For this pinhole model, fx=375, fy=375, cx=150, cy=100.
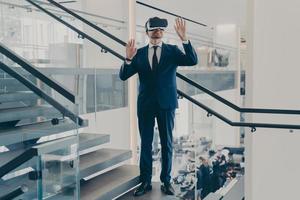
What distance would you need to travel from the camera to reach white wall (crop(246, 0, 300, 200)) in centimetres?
444

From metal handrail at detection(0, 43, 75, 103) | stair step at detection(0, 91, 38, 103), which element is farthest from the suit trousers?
stair step at detection(0, 91, 38, 103)

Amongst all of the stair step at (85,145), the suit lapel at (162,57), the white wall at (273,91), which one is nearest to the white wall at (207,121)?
the white wall at (273,91)

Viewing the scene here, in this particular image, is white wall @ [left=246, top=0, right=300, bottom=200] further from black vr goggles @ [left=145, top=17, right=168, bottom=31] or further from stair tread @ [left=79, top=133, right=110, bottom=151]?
black vr goggles @ [left=145, top=17, right=168, bottom=31]

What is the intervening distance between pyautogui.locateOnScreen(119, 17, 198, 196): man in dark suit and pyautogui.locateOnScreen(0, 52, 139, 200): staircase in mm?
377

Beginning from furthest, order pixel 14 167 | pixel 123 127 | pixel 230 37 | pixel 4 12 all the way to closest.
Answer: pixel 230 37 → pixel 123 127 → pixel 4 12 → pixel 14 167

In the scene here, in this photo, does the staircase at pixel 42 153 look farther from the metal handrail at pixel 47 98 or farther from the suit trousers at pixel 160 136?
the suit trousers at pixel 160 136

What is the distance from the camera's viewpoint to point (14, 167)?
6.21ft

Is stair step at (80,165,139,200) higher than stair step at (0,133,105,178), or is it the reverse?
stair step at (0,133,105,178)

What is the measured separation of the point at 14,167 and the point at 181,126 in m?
6.55

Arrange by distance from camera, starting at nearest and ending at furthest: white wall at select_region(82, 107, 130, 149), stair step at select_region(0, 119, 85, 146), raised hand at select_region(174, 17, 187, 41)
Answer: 1. stair step at select_region(0, 119, 85, 146)
2. raised hand at select_region(174, 17, 187, 41)
3. white wall at select_region(82, 107, 130, 149)

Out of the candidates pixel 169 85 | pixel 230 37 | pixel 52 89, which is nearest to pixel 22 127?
pixel 52 89

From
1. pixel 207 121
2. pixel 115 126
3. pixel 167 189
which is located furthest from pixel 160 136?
pixel 207 121

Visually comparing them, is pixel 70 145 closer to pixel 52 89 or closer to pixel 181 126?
pixel 52 89

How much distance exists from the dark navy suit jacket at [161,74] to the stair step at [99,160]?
25.3 inches
